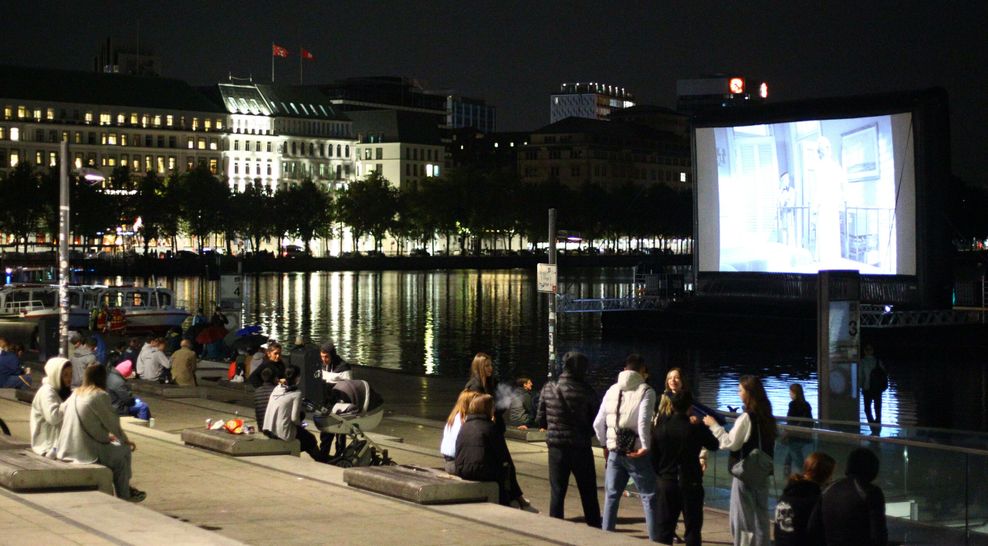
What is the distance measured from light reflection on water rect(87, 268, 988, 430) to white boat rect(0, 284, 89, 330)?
8.15 metres

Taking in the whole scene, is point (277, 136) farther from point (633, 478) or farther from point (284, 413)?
point (633, 478)

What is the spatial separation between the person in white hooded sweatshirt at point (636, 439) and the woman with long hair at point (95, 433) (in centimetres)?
435

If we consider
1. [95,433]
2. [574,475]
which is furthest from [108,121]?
[574,475]

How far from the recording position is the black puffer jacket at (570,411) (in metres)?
12.9

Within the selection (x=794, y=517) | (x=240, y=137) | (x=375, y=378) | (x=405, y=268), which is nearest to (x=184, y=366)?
(x=375, y=378)

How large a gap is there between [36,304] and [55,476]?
122 ft

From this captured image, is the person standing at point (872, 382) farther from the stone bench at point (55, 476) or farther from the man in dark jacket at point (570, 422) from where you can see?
the stone bench at point (55, 476)

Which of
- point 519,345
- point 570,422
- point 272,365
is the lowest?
point 519,345

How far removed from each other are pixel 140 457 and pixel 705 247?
42.6 m

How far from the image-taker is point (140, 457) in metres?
16.4

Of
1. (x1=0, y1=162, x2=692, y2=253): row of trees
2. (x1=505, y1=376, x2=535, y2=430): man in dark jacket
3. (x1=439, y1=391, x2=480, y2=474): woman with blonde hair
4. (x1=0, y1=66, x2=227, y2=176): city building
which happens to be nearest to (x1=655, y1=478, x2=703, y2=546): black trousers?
(x1=439, y1=391, x2=480, y2=474): woman with blonde hair

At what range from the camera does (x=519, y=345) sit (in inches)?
2080

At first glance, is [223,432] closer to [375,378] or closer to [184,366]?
[184,366]

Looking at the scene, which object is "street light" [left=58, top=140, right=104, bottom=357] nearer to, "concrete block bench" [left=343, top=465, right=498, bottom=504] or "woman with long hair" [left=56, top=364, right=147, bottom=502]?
"woman with long hair" [left=56, top=364, right=147, bottom=502]
